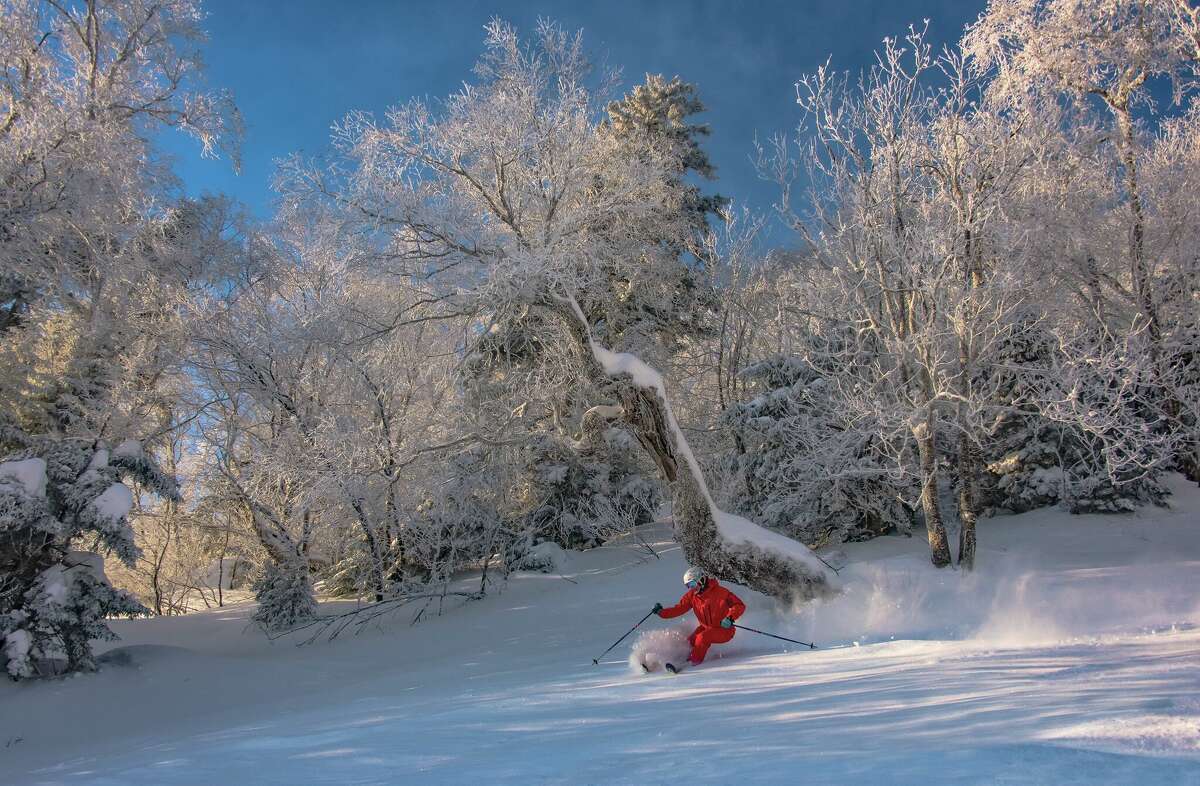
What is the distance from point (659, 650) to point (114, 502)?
289 inches

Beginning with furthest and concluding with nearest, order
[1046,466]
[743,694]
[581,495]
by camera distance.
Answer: [581,495] → [1046,466] → [743,694]

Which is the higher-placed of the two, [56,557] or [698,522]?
[56,557]

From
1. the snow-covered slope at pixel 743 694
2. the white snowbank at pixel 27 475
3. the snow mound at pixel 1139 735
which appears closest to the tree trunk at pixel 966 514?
the snow-covered slope at pixel 743 694

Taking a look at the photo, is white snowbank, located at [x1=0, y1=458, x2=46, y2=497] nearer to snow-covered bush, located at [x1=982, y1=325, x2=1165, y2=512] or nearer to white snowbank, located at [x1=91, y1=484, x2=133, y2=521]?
white snowbank, located at [x1=91, y1=484, x2=133, y2=521]

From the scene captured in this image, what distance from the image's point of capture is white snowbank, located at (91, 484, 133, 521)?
356 inches

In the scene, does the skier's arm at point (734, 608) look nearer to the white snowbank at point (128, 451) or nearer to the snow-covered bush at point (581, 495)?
the snow-covered bush at point (581, 495)

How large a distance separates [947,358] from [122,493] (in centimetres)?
1054

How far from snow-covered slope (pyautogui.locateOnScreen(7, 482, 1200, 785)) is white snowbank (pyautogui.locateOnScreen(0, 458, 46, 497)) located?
93.7 inches

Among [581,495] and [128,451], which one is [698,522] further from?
[128,451]

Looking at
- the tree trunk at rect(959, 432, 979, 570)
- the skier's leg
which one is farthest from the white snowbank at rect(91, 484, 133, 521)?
the tree trunk at rect(959, 432, 979, 570)

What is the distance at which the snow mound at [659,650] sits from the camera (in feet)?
21.5

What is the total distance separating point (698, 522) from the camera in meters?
8.33

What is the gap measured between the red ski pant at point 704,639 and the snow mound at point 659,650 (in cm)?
9

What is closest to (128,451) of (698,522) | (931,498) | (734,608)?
(698,522)
